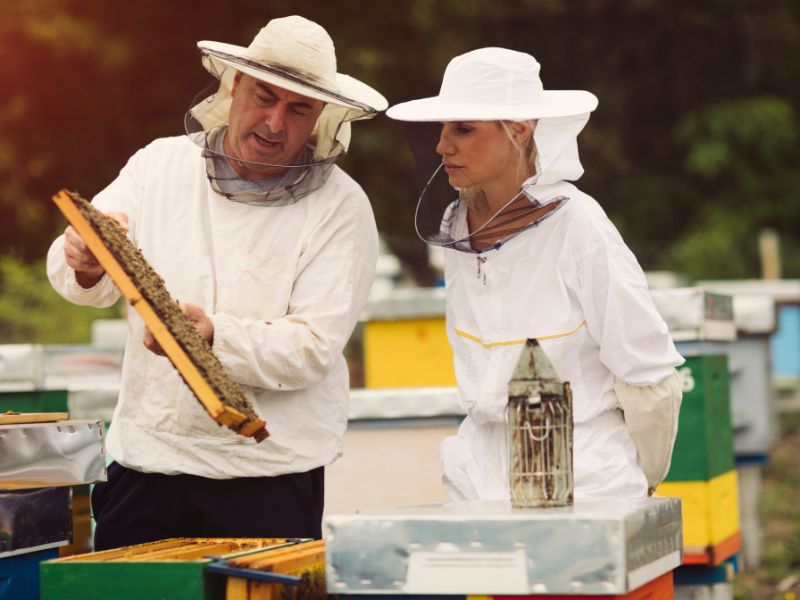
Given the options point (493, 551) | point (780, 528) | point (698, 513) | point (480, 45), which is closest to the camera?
point (493, 551)

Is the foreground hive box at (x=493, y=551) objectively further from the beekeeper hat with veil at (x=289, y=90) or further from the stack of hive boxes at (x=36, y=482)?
the beekeeper hat with veil at (x=289, y=90)

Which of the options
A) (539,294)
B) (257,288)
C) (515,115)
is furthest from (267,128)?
(539,294)

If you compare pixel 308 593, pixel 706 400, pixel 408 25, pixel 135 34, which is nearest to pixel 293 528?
pixel 308 593

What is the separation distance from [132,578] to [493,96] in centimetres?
129

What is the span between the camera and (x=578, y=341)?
2.77m

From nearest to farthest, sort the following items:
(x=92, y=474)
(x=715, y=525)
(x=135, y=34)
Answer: (x=92, y=474) < (x=715, y=525) < (x=135, y=34)

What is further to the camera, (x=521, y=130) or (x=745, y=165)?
(x=745, y=165)

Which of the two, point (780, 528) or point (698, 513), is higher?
point (698, 513)

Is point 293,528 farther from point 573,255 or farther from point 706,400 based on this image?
point 706,400

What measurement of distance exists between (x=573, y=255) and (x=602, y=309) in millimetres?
128

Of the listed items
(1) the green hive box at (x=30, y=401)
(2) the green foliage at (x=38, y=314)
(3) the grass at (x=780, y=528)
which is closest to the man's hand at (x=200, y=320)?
(1) the green hive box at (x=30, y=401)

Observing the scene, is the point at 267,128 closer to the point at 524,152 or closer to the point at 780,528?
the point at 524,152

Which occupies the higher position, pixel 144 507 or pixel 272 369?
pixel 272 369

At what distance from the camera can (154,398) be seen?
291cm
